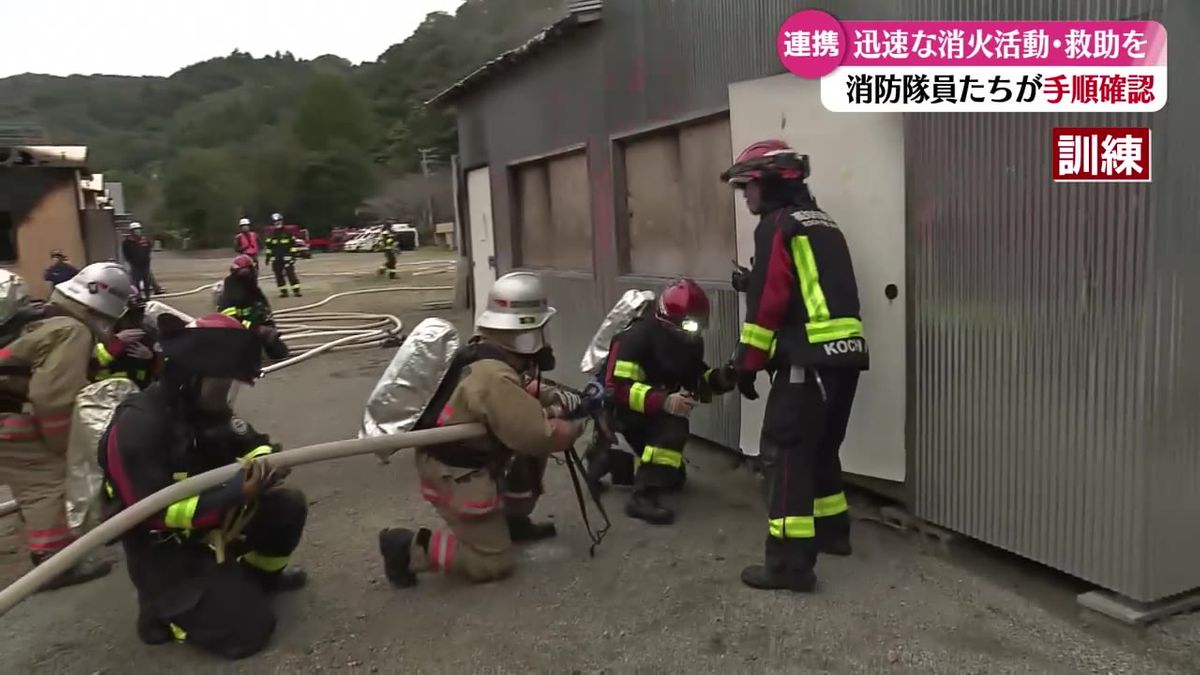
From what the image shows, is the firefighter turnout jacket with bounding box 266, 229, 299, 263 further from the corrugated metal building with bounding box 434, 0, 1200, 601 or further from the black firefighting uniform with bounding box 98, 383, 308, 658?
the black firefighting uniform with bounding box 98, 383, 308, 658

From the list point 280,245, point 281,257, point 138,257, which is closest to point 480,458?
point 281,257

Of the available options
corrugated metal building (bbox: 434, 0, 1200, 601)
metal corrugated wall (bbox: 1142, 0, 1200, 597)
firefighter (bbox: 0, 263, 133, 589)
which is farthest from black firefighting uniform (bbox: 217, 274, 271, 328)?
metal corrugated wall (bbox: 1142, 0, 1200, 597)

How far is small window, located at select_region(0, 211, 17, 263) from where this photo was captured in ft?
45.4

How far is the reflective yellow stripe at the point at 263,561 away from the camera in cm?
393

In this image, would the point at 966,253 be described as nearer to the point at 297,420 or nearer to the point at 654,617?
the point at 654,617

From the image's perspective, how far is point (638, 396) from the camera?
4629mm

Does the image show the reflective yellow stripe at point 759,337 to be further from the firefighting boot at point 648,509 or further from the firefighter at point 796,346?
the firefighting boot at point 648,509

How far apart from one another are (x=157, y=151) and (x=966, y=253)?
308 feet

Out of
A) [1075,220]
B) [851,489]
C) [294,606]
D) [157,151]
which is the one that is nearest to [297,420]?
[294,606]

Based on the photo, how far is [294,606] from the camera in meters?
3.96

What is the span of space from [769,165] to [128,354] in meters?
3.46

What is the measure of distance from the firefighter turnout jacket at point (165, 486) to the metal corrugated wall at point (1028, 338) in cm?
295

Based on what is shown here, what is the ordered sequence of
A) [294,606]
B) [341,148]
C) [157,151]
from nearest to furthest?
[294,606]
[341,148]
[157,151]

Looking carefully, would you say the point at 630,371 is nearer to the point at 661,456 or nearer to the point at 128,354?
the point at 661,456
